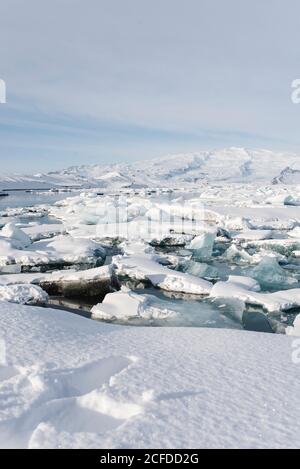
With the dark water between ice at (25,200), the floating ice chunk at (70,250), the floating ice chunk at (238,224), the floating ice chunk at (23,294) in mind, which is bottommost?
the floating ice chunk at (23,294)

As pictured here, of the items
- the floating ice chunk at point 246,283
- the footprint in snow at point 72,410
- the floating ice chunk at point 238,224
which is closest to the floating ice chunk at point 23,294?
the floating ice chunk at point 246,283

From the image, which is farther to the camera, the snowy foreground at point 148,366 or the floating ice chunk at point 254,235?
the floating ice chunk at point 254,235

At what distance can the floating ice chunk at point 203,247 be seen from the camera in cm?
1695

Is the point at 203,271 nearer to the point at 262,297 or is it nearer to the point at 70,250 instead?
the point at 262,297

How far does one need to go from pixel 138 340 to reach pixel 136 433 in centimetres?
243

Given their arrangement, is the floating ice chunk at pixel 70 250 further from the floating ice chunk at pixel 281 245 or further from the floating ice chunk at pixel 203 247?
the floating ice chunk at pixel 281 245

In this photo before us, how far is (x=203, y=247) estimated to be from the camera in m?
17.2

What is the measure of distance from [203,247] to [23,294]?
9.53m

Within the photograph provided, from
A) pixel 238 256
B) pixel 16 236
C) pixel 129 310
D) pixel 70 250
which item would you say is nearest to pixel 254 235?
pixel 238 256

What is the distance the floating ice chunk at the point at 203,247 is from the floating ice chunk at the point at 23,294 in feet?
28.2

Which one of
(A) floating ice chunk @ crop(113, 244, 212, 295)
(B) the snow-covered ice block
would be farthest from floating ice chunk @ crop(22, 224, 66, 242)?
(B) the snow-covered ice block

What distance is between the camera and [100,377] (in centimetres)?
403

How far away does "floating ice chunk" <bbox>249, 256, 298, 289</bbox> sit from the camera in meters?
12.2

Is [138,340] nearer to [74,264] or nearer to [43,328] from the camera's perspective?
[43,328]
